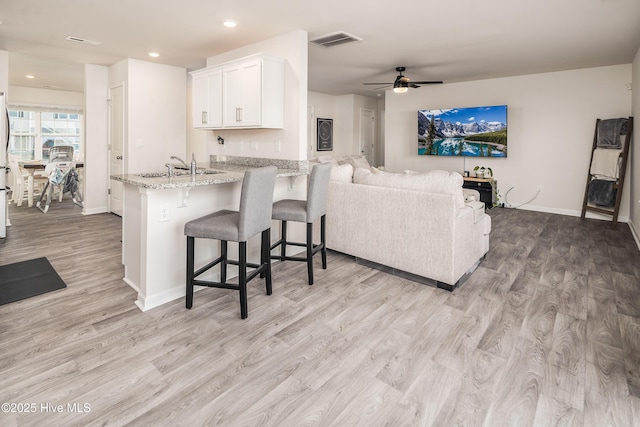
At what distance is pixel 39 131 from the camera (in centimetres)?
854

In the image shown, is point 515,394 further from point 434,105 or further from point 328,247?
point 434,105

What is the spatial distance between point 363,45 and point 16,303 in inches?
173

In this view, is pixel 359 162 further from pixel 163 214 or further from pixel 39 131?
pixel 39 131

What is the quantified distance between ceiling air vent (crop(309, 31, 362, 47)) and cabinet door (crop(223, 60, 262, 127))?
2.97ft

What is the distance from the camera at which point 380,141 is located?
10.8 metres

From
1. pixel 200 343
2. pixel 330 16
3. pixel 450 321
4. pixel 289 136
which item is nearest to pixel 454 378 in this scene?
pixel 450 321

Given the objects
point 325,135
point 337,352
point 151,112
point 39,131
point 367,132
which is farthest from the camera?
point 367,132

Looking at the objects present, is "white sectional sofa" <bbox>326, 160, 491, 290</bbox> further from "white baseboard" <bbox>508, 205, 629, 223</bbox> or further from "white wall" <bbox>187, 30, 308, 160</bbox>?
"white baseboard" <bbox>508, 205, 629, 223</bbox>

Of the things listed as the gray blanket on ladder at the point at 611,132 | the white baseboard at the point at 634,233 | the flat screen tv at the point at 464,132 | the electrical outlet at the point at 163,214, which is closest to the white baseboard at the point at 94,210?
the electrical outlet at the point at 163,214

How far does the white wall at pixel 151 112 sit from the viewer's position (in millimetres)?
5629

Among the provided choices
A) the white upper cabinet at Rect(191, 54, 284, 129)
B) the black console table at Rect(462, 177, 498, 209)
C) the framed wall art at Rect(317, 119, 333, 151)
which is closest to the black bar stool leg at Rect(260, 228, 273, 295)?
the white upper cabinet at Rect(191, 54, 284, 129)

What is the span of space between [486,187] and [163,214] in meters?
5.88

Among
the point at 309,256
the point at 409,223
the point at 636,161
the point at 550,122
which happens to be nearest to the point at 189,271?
the point at 309,256

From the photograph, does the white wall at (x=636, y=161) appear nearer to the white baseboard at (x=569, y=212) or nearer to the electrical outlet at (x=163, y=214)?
the white baseboard at (x=569, y=212)
